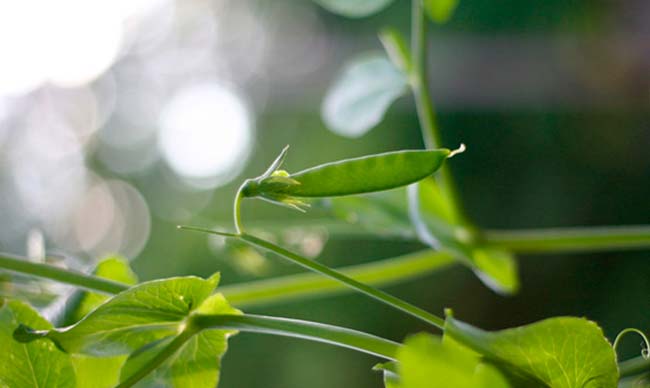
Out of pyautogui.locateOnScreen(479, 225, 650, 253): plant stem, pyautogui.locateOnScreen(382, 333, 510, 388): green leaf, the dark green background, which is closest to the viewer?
pyautogui.locateOnScreen(382, 333, 510, 388): green leaf

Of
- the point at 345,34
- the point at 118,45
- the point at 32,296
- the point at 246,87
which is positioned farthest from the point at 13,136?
the point at 32,296

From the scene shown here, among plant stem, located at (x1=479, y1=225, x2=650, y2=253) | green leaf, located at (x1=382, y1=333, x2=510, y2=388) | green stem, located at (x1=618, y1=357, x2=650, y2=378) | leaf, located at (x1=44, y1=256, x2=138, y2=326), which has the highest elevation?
plant stem, located at (x1=479, y1=225, x2=650, y2=253)

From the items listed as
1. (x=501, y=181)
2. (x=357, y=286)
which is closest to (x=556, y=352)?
(x=357, y=286)

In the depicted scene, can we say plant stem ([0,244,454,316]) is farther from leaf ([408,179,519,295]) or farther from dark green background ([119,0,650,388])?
dark green background ([119,0,650,388])

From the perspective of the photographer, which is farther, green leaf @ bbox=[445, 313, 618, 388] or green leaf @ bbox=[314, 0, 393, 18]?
green leaf @ bbox=[314, 0, 393, 18]

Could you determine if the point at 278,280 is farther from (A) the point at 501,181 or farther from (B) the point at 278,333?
(A) the point at 501,181

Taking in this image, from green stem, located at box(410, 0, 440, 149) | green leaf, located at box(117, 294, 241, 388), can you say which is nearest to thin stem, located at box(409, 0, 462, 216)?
green stem, located at box(410, 0, 440, 149)

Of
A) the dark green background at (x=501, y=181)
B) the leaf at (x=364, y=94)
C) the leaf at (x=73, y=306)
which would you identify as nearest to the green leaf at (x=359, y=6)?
the leaf at (x=364, y=94)

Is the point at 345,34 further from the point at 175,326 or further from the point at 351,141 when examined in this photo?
the point at 175,326
